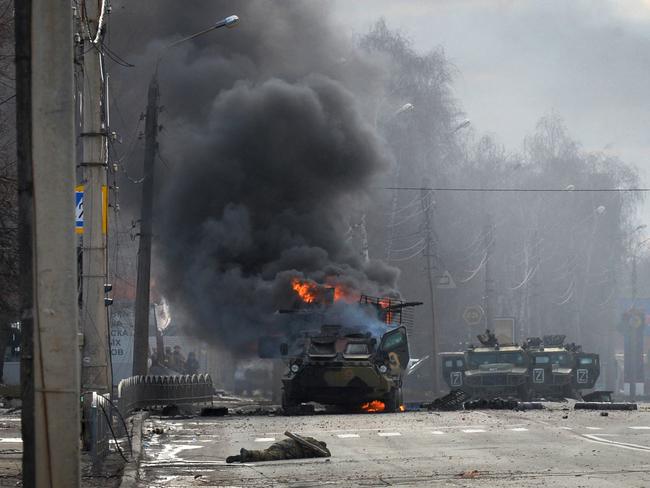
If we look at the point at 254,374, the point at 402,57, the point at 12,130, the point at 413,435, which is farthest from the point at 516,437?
the point at 402,57

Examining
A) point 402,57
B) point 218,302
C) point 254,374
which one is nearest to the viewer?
point 218,302

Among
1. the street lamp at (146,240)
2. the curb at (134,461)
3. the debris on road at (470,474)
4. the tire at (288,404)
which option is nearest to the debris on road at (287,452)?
the curb at (134,461)

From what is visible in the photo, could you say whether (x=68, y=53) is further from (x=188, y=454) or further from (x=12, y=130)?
→ (x=12, y=130)

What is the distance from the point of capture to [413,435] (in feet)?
59.1

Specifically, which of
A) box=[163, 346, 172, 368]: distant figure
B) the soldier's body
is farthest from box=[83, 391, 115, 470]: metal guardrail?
box=[163, 346, 172, 368]: distant figure

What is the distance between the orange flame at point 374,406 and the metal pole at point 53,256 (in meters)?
16.5

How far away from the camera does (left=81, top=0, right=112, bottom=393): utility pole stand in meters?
20.4

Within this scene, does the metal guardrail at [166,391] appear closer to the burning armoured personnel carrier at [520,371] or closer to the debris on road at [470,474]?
the burning armoured personnel carrier at [520,371]

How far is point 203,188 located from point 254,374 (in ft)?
39.6

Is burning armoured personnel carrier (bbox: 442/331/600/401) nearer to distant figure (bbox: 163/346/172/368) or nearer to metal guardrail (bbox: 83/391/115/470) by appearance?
distant figure (bbox: 163/346/172/368)

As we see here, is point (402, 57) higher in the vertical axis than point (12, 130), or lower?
higher

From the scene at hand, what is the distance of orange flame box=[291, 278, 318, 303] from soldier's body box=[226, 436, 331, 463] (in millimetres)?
14034

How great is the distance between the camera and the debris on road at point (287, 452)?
14.6m

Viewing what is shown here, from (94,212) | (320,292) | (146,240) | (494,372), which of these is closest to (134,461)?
(94,212)
